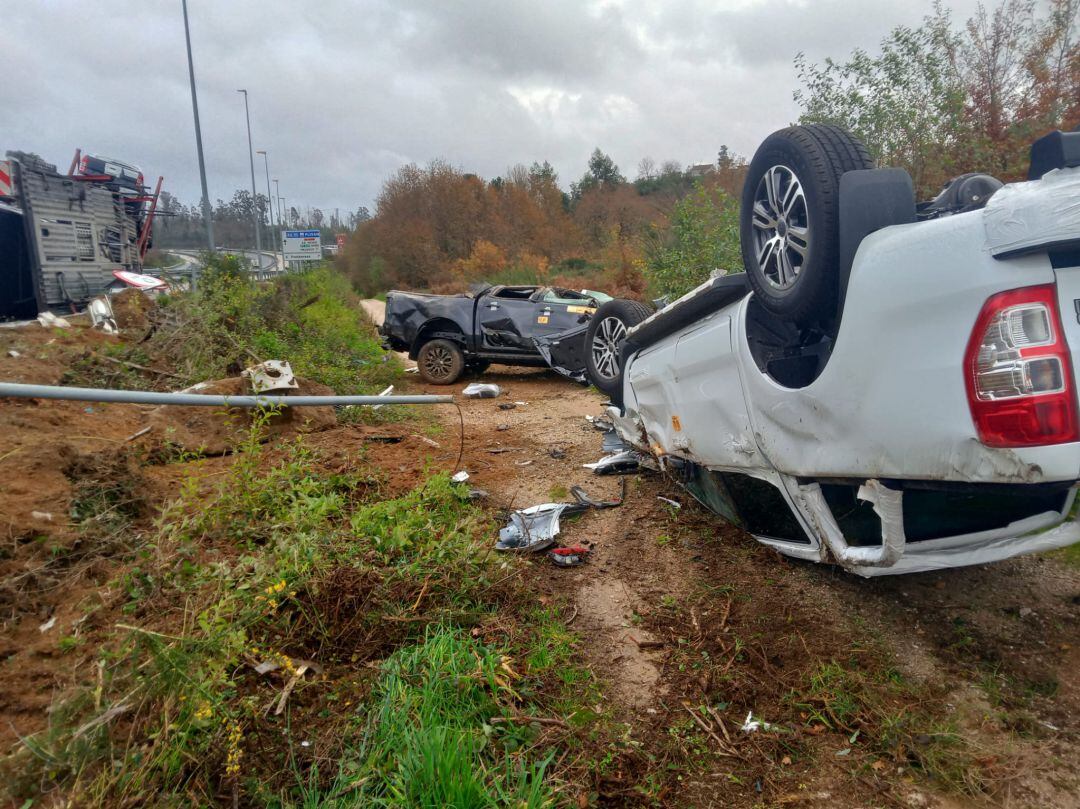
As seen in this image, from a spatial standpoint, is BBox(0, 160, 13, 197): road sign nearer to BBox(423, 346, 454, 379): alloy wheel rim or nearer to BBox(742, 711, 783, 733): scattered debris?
BBox(423, 346, 454, 379): alloy wheel rim

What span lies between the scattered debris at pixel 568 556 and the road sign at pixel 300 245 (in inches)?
831

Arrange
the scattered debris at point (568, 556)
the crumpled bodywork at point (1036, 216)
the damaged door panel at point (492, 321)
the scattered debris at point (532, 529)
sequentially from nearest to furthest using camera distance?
the crumpled bodywork at point (1036, 216)
the scattered debris at point (568, 556)
the scattered debris at point (532, 529)
the damaged door panel at point (492, 321)

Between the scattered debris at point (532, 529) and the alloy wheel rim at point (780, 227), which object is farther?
the scattered debris at point (532, 529)

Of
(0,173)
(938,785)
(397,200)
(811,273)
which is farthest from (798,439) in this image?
(397,200)

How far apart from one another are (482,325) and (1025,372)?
9.08 metres

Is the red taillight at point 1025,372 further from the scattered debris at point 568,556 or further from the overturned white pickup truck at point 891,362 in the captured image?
the scattered debris at point 568,556

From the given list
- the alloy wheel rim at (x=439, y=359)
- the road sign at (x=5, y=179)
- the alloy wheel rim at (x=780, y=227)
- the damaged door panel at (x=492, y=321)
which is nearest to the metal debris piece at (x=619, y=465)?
the alloy wheel rim at (x=780, y=227)

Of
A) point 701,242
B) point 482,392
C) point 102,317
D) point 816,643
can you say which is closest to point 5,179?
A: point 102,317

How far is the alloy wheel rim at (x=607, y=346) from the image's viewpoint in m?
5.93

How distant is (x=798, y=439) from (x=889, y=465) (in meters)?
0.47

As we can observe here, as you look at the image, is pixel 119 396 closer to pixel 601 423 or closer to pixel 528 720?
pixel 528 720

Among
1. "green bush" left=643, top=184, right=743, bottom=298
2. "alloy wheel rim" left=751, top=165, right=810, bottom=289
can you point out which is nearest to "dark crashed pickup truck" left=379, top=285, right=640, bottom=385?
"green bush" left=643, top=184, right=743, bottom=298

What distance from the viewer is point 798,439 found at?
2.54 metres

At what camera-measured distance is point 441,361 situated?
10680 millimetres
